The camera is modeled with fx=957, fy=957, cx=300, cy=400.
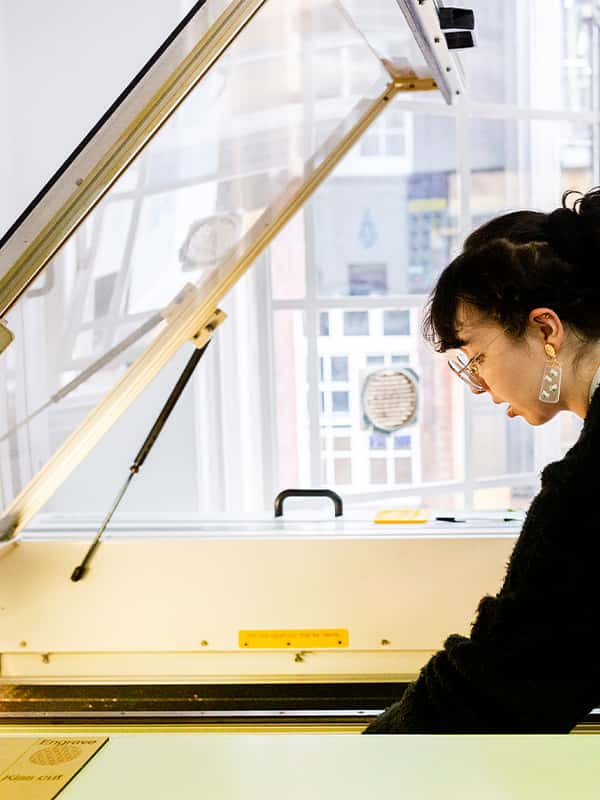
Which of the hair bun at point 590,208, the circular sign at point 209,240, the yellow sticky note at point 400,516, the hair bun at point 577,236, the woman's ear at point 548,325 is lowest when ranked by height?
the yellow sticky note at point 400,516

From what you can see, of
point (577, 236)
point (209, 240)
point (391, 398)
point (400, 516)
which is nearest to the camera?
point (577, 236)

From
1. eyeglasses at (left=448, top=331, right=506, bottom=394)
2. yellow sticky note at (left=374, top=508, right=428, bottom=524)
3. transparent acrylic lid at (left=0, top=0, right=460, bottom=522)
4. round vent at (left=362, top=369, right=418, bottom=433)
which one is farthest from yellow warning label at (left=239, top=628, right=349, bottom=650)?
round vent at (left=362, top=369, right=418, bottom=433)

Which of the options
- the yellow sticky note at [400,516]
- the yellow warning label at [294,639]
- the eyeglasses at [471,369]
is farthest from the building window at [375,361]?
the eyeglasses at [471,369]

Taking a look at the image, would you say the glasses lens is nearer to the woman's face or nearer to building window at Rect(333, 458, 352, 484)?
the woman's face

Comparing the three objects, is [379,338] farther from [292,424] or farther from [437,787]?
[437,787]

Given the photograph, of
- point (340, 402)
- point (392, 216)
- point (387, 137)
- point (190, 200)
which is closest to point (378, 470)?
point (340, 402)

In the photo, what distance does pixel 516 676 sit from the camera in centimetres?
105

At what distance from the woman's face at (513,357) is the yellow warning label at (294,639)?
612 millimetres

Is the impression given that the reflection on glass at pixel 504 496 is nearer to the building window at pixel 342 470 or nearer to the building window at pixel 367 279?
the building window at pixel 342 470

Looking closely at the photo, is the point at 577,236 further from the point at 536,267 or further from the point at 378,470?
the point at 378,470

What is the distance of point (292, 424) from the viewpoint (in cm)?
464

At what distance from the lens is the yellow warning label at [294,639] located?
1692 millimetres

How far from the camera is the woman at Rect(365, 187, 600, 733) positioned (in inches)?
40.7

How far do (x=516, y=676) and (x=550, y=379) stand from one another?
38 cm
